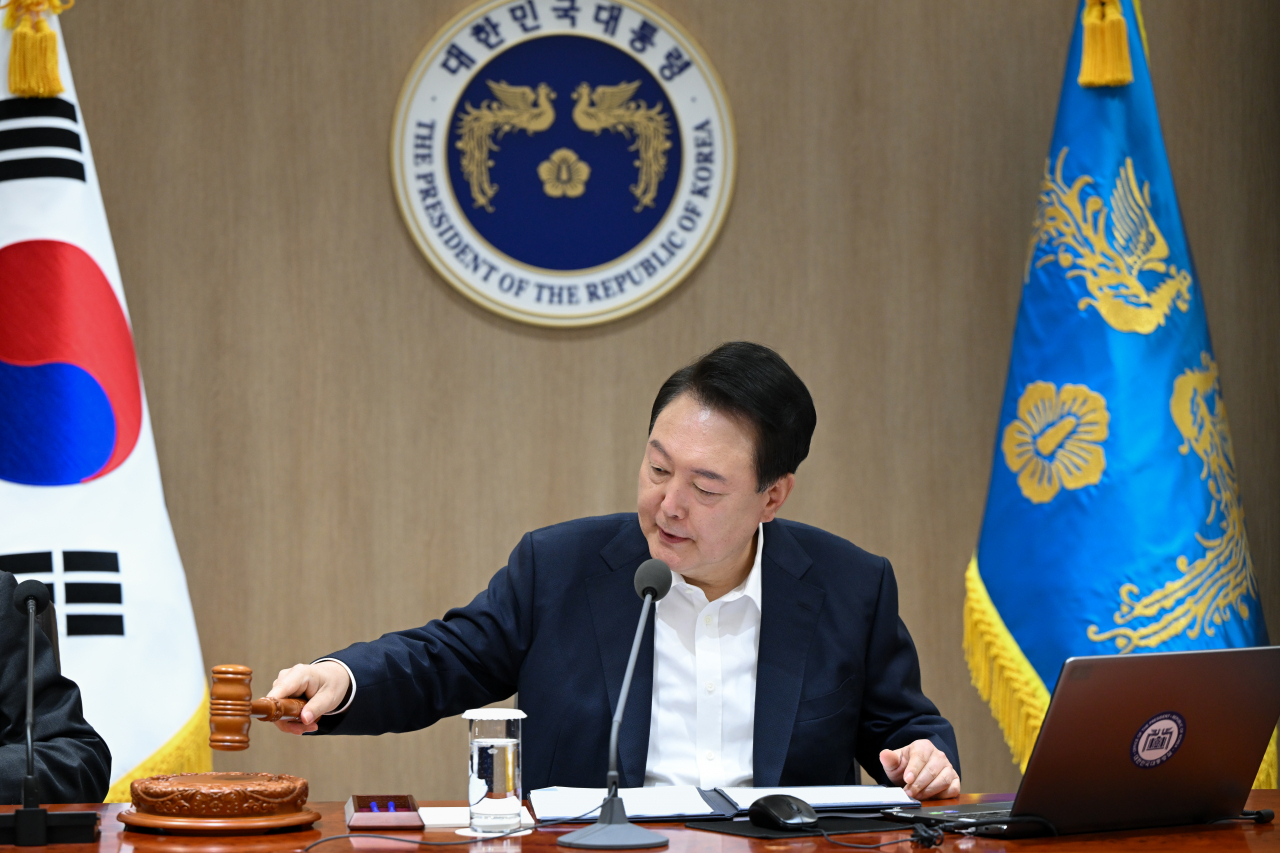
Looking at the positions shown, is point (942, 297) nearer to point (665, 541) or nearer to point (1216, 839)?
point (665, 541)

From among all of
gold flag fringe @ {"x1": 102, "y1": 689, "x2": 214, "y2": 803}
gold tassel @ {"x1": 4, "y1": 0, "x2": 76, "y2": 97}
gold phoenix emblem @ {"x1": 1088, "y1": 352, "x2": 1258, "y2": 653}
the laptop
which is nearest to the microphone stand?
the laptop

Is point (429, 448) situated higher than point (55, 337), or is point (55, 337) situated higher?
point (55, 337)

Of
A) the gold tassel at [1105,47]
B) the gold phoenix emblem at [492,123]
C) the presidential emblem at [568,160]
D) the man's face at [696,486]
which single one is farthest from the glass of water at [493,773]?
the gold tassel at [1105,47]

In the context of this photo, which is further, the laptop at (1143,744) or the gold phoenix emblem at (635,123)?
the gold phoenix emblem at (635,123)

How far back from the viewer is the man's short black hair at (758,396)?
1966 mm

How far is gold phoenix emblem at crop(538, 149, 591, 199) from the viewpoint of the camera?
3.36 metres

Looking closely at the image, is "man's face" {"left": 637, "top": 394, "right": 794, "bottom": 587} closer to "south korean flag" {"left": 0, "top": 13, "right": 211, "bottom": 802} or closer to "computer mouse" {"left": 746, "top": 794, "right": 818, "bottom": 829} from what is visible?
"computer mouse" {"left": 746, "top": 794, "right": 818, "bottom": 829}

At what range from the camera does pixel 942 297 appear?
343 cm

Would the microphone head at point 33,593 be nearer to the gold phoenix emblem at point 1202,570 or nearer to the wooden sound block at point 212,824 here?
the wooden sound block at point 212,824

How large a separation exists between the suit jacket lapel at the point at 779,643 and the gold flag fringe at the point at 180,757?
4.22 feet

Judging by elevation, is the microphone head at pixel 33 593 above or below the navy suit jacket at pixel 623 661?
above

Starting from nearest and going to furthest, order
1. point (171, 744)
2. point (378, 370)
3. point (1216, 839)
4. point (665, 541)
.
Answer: point (1216, 839) < point (665, 541) < point (171, 744) < point (378, 370)

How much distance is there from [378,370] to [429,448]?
0.82ft

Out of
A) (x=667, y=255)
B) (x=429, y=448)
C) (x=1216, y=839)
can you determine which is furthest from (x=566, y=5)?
(x=1216, y=839)
